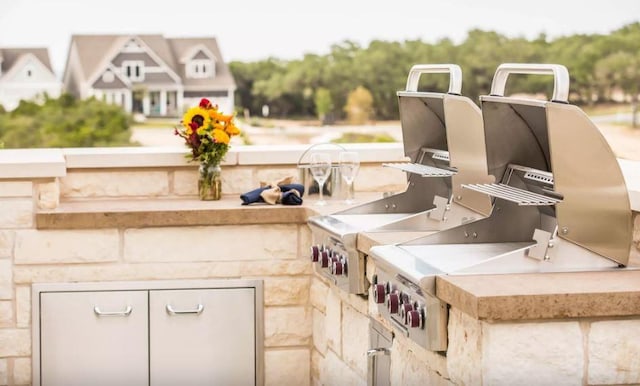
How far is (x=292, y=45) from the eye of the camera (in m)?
32.0

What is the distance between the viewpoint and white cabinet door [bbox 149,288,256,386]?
5004mm

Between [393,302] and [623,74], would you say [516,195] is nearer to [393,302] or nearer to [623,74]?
[393,302]

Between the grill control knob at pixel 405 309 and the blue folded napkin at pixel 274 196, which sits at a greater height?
the blue folded napkin at pixel 274 196

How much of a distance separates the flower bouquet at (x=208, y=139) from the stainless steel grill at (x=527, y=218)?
188 centimetres

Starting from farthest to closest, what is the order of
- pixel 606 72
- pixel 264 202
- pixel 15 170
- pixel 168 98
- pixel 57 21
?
pixel 57 21 < pixel 606 72 < pixel 168 98 < pixel 264 202 < pixel 15 170

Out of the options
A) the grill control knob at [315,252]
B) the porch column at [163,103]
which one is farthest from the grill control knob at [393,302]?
the porch column at [163,103]

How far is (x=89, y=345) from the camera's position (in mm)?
4961

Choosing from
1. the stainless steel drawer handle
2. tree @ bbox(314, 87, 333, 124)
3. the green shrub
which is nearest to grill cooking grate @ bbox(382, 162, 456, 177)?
the stainless steel drawer handle

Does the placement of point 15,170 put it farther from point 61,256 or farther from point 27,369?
point 27,369

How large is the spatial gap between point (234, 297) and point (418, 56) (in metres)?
28.0

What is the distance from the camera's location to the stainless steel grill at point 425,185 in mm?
3857

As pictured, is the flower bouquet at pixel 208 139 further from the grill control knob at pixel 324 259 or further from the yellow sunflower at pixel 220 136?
the grill control knob at pixel 324 259

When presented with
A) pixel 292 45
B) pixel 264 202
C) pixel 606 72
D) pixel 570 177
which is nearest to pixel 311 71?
pixel 292 45

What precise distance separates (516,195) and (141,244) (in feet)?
7.77
